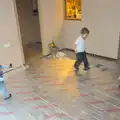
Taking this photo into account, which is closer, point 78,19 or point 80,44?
point 80,44

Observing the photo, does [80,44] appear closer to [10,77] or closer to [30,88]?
[30,88]

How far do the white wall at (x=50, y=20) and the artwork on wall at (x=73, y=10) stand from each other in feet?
0.64

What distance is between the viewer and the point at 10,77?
4.09 m

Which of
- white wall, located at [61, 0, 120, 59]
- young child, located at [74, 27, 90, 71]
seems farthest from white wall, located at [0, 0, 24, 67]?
white wall, located at [61, 0, 120, 59]

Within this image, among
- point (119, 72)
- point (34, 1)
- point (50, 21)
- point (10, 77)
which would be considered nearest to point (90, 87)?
point (119, 72)

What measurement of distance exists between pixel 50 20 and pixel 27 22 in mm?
2106

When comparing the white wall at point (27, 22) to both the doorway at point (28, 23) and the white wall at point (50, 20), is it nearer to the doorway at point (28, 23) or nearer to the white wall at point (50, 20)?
the doorway at point (28, 23)

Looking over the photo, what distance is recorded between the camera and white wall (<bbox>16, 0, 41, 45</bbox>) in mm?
7086

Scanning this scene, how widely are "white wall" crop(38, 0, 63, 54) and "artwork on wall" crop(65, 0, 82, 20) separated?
7.7 inches

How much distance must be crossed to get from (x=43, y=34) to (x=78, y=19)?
3.77 feet

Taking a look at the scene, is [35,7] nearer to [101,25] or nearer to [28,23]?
[28,23]

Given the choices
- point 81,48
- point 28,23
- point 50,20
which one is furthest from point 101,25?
point 28,23

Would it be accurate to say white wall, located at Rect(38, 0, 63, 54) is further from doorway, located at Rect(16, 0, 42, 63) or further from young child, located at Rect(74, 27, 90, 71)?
young child, located at Rect(74, 27, 90, 71)

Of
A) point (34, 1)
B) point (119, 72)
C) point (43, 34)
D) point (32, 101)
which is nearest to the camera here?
point (32, 101)
